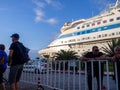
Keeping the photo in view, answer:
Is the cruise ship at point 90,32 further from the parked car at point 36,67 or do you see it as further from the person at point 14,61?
the person at point 14,61

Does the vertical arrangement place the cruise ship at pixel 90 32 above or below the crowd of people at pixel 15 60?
above

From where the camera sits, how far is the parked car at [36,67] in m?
10.8

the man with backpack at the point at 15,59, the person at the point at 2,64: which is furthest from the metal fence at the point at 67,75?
the person at the point at 2,64

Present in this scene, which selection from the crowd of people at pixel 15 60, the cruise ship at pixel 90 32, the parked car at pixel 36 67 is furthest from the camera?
the cruise ship at pixel 90 32

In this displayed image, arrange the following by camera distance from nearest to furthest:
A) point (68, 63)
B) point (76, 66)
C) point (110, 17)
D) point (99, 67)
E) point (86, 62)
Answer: point (99, 67) < point (86, 62) < point (76, 66) < point (68, 63) < point (110, 17)

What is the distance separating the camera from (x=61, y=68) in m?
9.28

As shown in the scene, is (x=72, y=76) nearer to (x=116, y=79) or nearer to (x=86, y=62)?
(x=86, y=62)

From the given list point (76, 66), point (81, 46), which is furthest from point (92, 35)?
point (76, 66)

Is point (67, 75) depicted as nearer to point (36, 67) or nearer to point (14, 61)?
point (14, 61)

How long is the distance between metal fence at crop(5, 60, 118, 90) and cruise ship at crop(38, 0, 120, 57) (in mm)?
44078

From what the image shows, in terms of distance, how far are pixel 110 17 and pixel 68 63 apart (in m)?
49.9

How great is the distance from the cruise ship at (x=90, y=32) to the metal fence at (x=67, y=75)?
1735 inches

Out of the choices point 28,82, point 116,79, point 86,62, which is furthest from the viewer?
point 28,82

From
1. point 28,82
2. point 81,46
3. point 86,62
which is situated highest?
point 81,46
